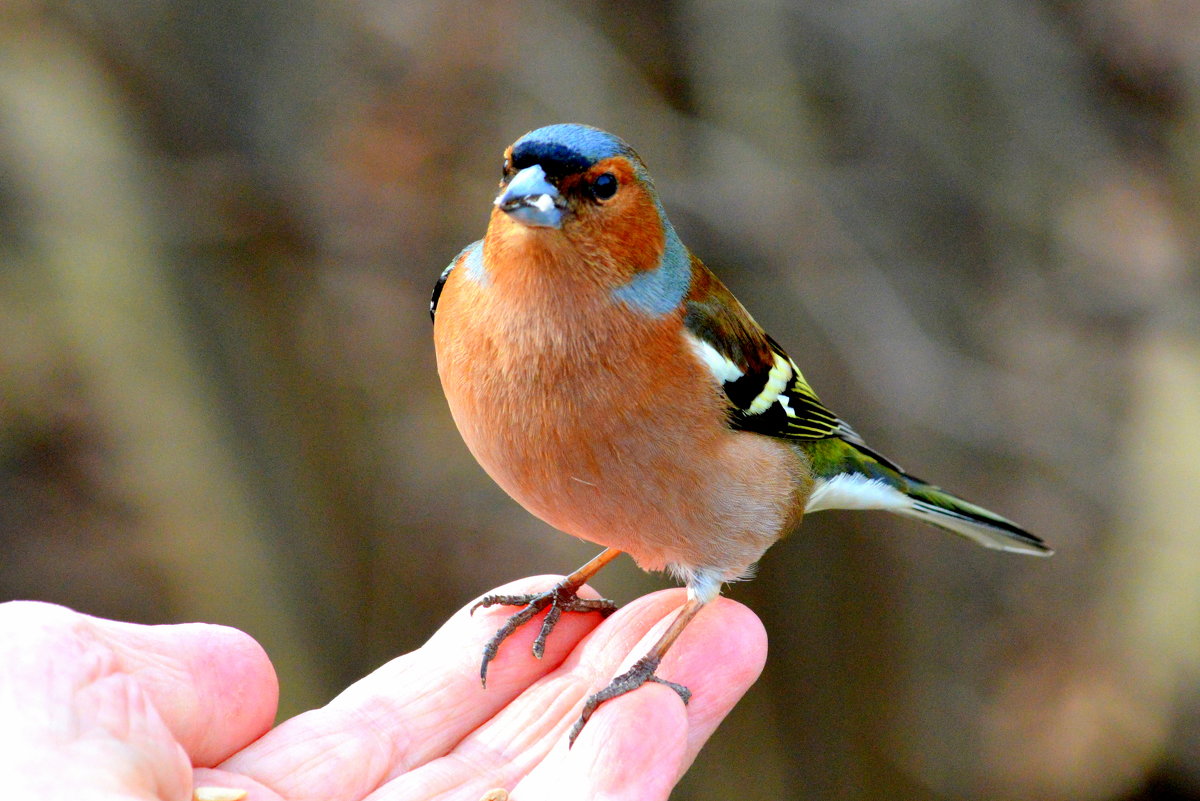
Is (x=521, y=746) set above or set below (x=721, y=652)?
below

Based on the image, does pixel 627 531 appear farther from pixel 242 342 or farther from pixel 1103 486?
pixel 1103 486

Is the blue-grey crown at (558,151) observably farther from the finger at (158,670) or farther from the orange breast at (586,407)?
the finger at (158,670)

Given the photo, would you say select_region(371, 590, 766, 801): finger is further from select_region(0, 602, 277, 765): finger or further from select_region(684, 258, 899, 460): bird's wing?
select_region(684, 258, 899, 460): bird's wing

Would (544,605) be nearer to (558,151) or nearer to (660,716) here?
(660,716)

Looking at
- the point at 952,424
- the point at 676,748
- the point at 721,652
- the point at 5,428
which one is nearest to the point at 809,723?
the point at 952,424

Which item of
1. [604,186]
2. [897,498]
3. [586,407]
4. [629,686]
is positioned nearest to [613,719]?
[629,686]

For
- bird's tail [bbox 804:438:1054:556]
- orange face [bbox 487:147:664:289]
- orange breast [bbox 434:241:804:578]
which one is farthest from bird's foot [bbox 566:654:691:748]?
orange face [bbox 487:147:664:289]

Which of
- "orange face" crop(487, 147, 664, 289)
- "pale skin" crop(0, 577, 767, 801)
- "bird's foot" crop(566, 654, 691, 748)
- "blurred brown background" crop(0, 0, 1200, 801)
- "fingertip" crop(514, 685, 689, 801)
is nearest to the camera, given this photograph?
"pale skin" crop(0, 577, 767, 801)
